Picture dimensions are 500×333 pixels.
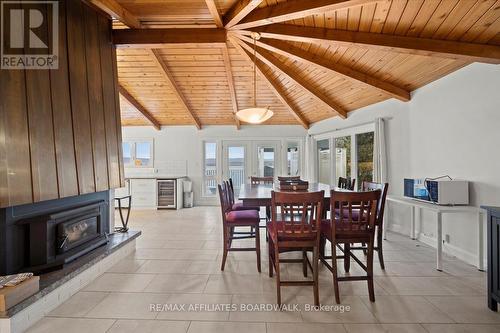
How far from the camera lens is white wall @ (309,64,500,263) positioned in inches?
112

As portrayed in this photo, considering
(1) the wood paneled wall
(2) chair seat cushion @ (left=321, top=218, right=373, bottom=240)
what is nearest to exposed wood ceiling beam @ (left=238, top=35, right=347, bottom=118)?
(1) the wood paneled wall

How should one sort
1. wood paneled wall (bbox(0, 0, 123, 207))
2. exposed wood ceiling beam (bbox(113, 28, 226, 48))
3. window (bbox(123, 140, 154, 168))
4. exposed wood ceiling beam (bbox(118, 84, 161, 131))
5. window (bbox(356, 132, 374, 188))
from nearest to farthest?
wood paneled wall (bbox(0, 0, 123, 207)), exposed wood ceiling beam (bbox(113, 28, 226, 48)), window (bbox(356, 132, 374, 188)), exposed wood ceiling beam (bbox(118, 84, 161, 131)), window (bbox(123, 140, 154, 168))

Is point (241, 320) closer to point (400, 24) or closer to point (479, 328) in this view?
point (479, 328)

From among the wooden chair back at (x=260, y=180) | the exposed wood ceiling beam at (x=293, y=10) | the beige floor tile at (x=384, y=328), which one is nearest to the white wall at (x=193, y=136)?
the wooden chair back at (x=260, y=180)

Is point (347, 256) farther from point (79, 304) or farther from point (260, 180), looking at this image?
point (79, 304)

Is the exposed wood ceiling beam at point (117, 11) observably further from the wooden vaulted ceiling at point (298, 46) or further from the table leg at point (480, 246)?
the table leg at point (480, 246)

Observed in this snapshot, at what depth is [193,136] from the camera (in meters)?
7.12

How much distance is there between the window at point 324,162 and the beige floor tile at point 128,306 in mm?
5049

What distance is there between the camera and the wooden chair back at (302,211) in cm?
207

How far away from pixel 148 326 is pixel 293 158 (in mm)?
5885

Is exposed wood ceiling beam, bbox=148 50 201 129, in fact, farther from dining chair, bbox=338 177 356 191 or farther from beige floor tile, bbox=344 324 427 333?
beige floor tile, bbox=344 324 427 333

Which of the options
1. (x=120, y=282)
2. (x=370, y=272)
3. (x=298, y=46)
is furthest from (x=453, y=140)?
(x=120, y=282)

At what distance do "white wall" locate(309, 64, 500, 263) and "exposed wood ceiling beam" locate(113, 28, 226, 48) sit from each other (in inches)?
120

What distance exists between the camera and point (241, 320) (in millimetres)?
1973
